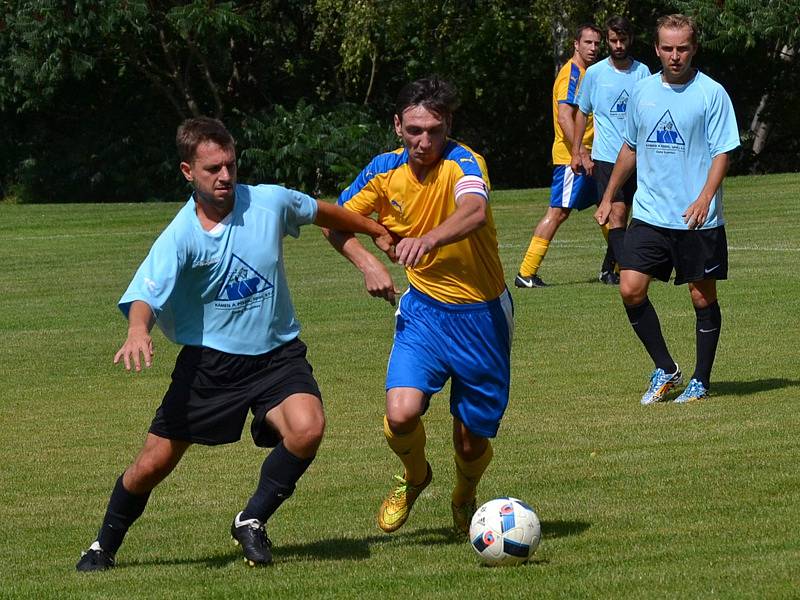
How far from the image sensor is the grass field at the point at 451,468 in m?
5.48

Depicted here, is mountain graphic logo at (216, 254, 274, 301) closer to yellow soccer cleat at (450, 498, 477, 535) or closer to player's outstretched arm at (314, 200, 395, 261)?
player's outstretched arm at (314, 200, 395, 261)

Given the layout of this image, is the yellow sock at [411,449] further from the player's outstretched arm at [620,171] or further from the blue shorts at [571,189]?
the blue shorts at [571,189]

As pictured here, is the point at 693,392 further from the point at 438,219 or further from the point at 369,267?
the point at 369,267

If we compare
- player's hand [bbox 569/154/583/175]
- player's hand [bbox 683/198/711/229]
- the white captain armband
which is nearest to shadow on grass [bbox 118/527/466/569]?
the white captain armband

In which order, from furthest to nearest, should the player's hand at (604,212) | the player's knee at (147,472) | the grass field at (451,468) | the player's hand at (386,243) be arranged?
the player's hand at (604,212), the player's hand at (386,243), the player's knee at (147,472), the grass field at (451,468)

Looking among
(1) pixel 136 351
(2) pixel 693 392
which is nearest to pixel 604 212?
(2) pixel 693 392

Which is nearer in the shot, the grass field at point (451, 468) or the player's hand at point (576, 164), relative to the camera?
the grass field at point (451, 468)

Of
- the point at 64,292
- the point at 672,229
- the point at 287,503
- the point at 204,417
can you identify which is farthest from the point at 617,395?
the point at 64,292

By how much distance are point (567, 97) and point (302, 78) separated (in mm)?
22025

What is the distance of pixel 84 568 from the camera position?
19.3 feet

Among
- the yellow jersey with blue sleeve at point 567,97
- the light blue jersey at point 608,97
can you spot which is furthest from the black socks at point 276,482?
the yellow jersey with blue sleeve at point 567,97

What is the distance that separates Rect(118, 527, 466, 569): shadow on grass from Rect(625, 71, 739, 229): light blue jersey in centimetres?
322

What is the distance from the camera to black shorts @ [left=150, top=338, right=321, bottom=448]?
578cm

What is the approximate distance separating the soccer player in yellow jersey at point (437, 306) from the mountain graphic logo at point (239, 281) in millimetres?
505
